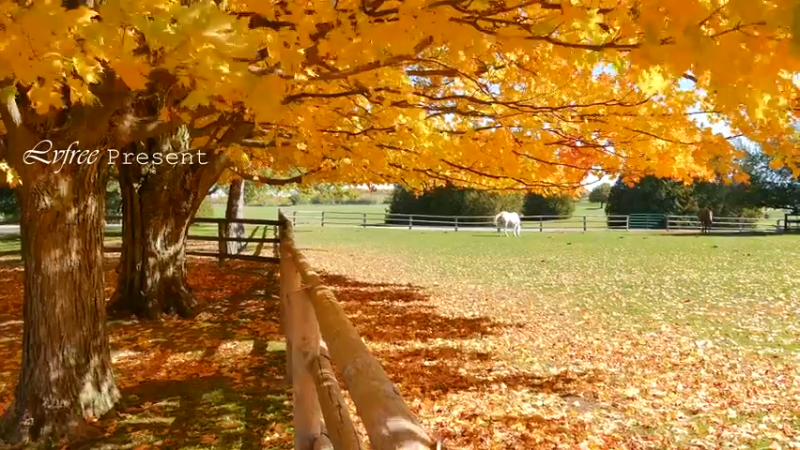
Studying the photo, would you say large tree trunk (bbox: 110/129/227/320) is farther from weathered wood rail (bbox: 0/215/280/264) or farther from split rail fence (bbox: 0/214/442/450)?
split rail fence (bbox: 0/214/442/450)

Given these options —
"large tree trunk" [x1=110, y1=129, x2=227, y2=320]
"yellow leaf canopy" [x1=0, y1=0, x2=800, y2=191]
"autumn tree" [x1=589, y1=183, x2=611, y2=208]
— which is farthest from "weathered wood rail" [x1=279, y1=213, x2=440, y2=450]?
"autumn tree" [x1=589, y1=183, x2=611, y2=208]

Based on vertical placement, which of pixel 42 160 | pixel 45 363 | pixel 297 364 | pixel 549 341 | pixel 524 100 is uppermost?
pixel 524 100

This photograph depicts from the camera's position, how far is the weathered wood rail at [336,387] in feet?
4.49

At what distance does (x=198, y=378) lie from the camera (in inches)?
228

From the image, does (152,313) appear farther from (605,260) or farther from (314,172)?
(605,260)

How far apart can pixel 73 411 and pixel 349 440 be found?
342 cm

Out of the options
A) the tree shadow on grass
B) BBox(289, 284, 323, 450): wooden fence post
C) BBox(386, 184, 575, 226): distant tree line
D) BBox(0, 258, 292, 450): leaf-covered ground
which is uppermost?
BBox(386, 184, 575, 226): distant tree line

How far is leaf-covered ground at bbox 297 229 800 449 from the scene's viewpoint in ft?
15.5

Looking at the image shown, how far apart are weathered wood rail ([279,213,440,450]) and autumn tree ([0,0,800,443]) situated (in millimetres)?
1139

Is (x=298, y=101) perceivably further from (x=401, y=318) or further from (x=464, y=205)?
(x=464, y=205)

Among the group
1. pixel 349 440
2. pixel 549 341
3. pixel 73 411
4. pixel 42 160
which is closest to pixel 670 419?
pixel 549 341

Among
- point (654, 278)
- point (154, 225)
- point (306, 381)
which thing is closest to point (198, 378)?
point (306, 381)

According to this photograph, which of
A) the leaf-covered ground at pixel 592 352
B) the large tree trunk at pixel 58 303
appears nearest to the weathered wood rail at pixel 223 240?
the leaf-covered ground at pixel 592 352

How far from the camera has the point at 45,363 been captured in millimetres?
4273
